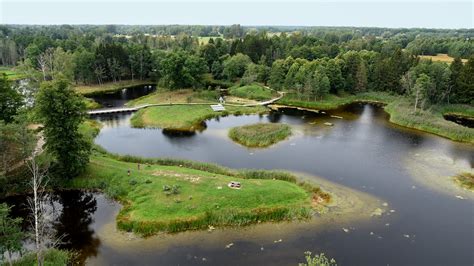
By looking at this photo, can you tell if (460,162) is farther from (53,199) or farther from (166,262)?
(53,199)

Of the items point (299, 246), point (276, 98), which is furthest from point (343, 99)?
point (299, 246)

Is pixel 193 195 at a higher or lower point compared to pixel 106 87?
lower

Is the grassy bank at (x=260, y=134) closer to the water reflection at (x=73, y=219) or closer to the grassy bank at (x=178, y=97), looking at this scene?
the grassy bank at (x=178, y=97)

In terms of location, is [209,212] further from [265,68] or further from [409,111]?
[265,68]

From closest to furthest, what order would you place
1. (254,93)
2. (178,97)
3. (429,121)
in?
(429,121) → (178,97) → (254,93)

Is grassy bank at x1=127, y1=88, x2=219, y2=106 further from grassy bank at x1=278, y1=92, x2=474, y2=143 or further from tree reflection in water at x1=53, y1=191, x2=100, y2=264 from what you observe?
tree reflection in water at x1=53, y1=191, x2=100, y2=264

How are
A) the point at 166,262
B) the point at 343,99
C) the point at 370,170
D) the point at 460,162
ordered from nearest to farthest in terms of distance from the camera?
the point at 166,262
the point at 370,170
the point at 460,162
the point at 343,99

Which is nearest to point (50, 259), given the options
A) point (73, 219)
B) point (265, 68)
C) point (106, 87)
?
point (73, 219)
